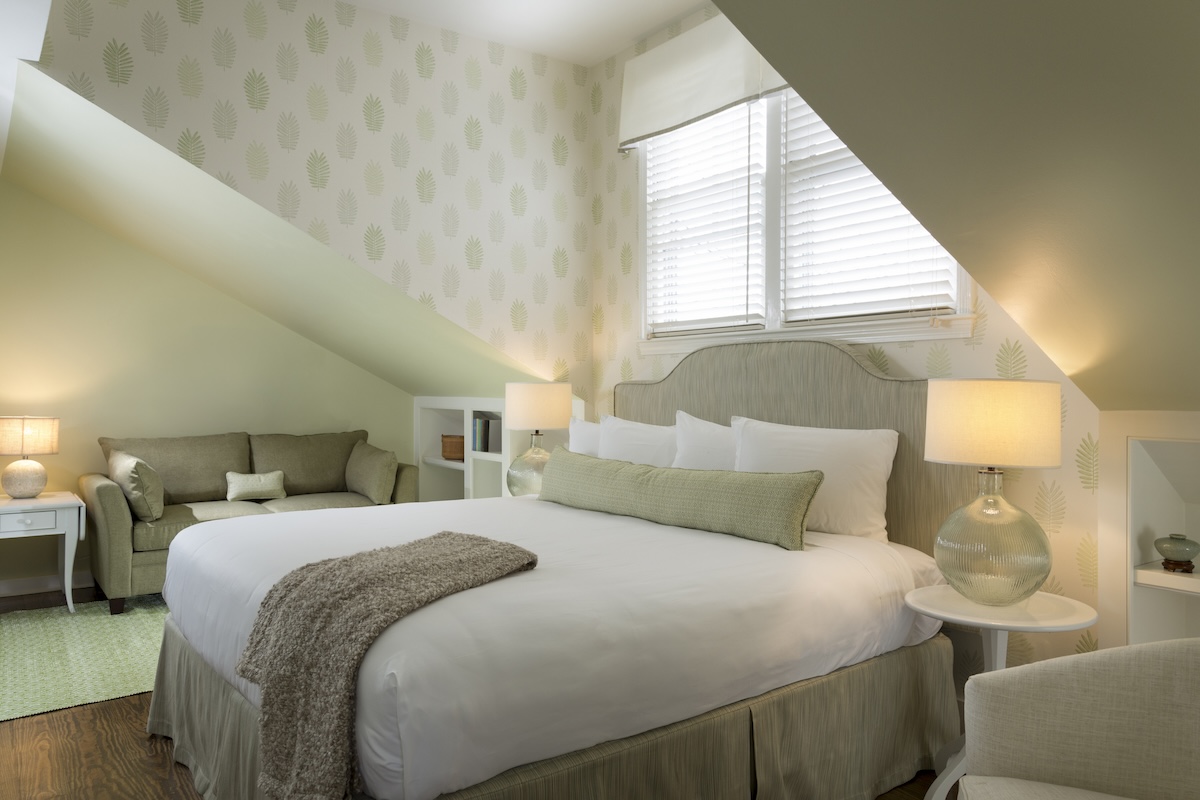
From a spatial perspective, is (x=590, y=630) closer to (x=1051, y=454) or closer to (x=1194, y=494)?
(x=1051, y=454)

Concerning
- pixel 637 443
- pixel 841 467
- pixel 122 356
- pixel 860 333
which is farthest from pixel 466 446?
pixel 841 467

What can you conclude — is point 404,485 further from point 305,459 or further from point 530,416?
point 530,416

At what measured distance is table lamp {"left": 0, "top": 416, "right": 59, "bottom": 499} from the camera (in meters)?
4.10

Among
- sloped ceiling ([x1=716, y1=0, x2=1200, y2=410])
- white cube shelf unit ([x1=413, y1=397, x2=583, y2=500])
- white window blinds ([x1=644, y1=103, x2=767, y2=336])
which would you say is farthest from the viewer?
white cube shelf unit ([x1=413, y1=397, x2=583, y2=500])

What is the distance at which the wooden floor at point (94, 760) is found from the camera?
7.65ft

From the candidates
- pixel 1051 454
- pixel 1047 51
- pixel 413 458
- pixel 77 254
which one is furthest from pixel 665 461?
pixel 77 254

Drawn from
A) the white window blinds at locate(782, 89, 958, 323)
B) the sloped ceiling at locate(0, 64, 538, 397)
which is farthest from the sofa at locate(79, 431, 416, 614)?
the white window blinds at locate(782, 89, 958, 323)

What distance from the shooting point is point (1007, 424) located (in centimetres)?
221

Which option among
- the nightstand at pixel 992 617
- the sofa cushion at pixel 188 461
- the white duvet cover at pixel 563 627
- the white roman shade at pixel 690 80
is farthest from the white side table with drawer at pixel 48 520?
the nightstand at pixel 992 617

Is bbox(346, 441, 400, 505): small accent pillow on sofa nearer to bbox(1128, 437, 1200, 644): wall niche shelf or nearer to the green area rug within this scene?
the green area rug

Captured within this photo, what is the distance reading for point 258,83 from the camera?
3406 mm

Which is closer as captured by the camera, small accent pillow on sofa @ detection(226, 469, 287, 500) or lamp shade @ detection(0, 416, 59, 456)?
lamp shade @ detection(0, 416, 59, 456)

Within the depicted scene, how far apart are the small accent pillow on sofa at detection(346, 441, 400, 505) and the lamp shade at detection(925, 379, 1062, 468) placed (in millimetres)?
3388

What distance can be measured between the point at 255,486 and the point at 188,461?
391mm
